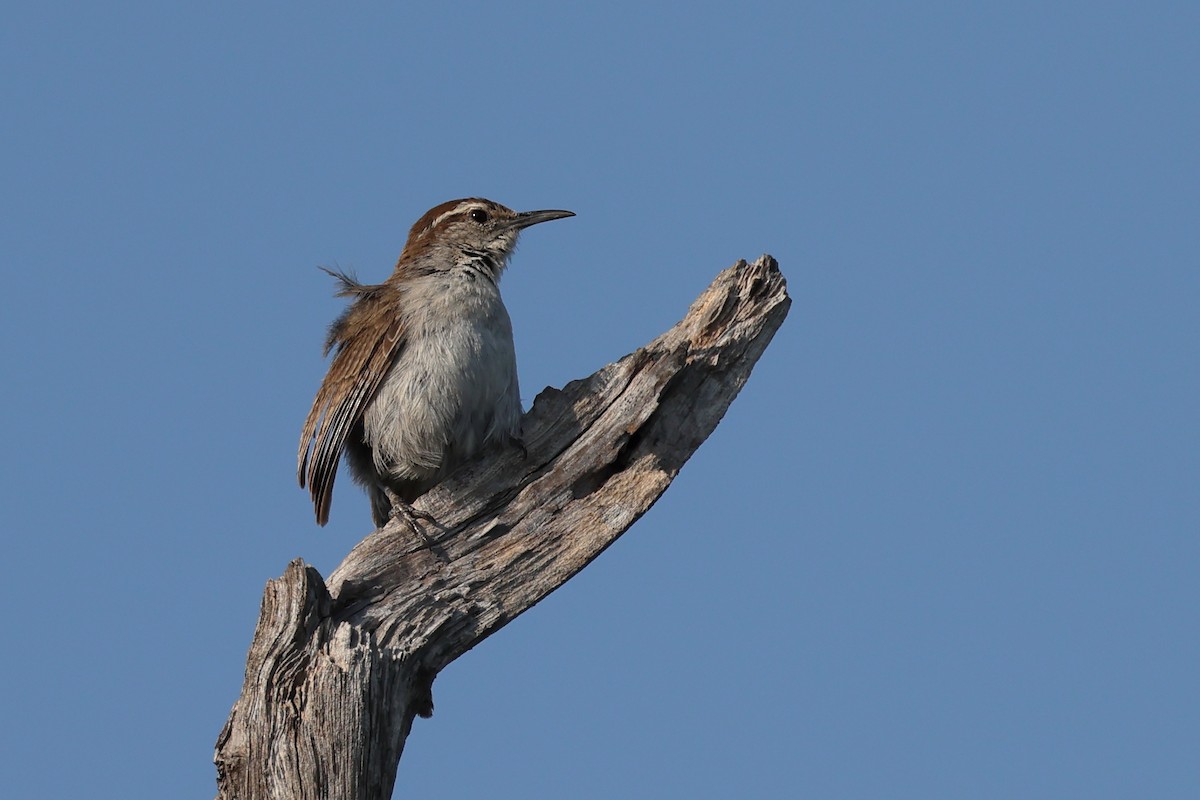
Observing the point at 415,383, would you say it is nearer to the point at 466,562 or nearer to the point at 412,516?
the point at 412,516

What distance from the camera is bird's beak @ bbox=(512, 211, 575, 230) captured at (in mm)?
9664

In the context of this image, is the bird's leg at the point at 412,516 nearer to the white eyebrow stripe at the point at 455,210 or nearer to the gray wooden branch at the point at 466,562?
the gray wooden branch at the point at 466,562

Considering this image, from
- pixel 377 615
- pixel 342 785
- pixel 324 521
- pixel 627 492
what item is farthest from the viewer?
pixel 324 521

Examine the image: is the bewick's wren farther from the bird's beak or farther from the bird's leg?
the bird's beak

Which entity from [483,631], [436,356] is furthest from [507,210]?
[483,631]

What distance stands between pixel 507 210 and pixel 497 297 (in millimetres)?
963

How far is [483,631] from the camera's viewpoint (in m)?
7.71

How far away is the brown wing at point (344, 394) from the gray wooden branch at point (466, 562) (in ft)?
2.74

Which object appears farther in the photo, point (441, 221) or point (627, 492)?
point (441, 221)

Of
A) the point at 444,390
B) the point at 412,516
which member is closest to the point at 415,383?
the point at 444,390

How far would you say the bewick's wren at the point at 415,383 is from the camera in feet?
27.7

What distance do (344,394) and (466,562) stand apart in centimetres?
155

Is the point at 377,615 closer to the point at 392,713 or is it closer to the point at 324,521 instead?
the point at 392,713

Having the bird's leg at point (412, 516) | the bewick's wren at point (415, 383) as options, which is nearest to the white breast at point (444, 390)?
the bewick's wren at point (415, 383)
